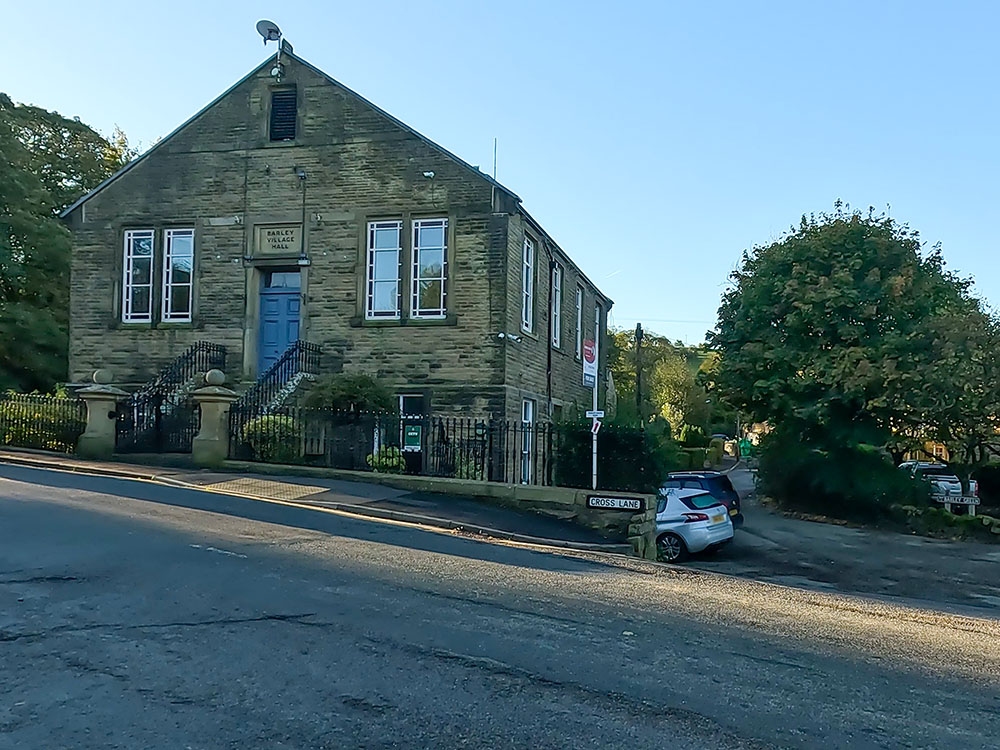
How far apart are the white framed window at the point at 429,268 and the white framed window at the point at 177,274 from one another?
18.8 ft

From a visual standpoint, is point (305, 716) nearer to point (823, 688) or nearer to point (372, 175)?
point (823, 688)

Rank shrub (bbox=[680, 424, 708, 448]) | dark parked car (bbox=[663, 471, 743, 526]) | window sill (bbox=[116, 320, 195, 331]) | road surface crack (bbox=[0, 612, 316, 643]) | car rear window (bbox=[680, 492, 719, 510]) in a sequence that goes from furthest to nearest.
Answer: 1. shrub (bbox=[680, 424, 708, 448])
2. window sill (bbox=[116, 320, 195, 331])
3. dark parked car (bbox=[663, 471, 743, 526])
4. car rear window (bbox=[680, 492, 719, 510])
5. road surface crack (bbox=[0, 612, 316, 643])

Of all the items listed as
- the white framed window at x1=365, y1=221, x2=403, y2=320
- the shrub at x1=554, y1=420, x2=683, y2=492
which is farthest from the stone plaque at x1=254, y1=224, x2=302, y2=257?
the shrub at x1=554, y1=420, x2=683, y2=492

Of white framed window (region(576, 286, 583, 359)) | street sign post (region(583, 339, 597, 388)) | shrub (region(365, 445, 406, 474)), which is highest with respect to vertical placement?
white framed window (region(576, 286, 583, 359))

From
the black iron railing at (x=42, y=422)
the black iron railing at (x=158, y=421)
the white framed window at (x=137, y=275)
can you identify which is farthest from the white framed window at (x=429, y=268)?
the black iron railing at (x=42, y=422)

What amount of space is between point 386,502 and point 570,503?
2.80 m

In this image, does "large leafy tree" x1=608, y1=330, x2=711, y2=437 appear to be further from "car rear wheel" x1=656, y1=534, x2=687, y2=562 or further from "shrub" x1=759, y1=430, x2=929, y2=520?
"car rear wheel" x1=656, y1=534, x2=687, y2=562

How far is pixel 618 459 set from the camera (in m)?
19.2

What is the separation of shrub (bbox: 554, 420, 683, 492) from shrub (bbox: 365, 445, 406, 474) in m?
3.51

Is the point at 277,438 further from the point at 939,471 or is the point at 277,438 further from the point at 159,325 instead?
the point at 939,471

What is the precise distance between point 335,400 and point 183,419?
345cm

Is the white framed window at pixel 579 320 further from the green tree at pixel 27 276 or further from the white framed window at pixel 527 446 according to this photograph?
the green tree at pixel 27 276

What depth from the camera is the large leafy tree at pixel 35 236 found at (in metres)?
30.7

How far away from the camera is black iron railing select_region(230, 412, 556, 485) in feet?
55.9
